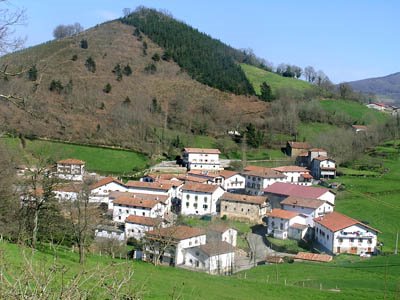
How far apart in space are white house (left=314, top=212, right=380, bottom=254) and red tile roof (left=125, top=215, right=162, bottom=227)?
11561mm

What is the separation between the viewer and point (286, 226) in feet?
115

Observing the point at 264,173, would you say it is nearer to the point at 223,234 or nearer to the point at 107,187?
the point at 107,187

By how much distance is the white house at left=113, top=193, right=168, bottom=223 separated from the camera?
3741 centimetres

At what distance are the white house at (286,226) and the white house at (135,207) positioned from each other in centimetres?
869

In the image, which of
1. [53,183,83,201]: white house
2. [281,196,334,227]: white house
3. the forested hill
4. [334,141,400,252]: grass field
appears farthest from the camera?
the forested hill

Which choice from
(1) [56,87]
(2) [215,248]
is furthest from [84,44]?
(2) [215,248]

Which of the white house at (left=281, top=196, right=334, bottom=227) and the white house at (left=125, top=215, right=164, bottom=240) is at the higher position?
the white house at (left=281, top=196, right=334, bottom=227)

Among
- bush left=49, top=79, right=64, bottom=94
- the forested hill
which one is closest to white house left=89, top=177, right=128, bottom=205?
bush left=49, top=79, right=64, bottom=94

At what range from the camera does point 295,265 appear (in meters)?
26.4

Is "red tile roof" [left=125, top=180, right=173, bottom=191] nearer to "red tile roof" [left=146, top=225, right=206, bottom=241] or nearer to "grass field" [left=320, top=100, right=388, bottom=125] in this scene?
"red tile roof" [left=146, top=225, right=206, bottom=241]

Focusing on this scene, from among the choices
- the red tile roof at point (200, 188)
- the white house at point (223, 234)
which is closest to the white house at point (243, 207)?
the red tile roof at point (200, 188)

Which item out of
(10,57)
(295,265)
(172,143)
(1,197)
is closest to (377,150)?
(172,143)

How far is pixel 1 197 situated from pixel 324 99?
2904 inches

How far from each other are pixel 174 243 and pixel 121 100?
4685 cm
